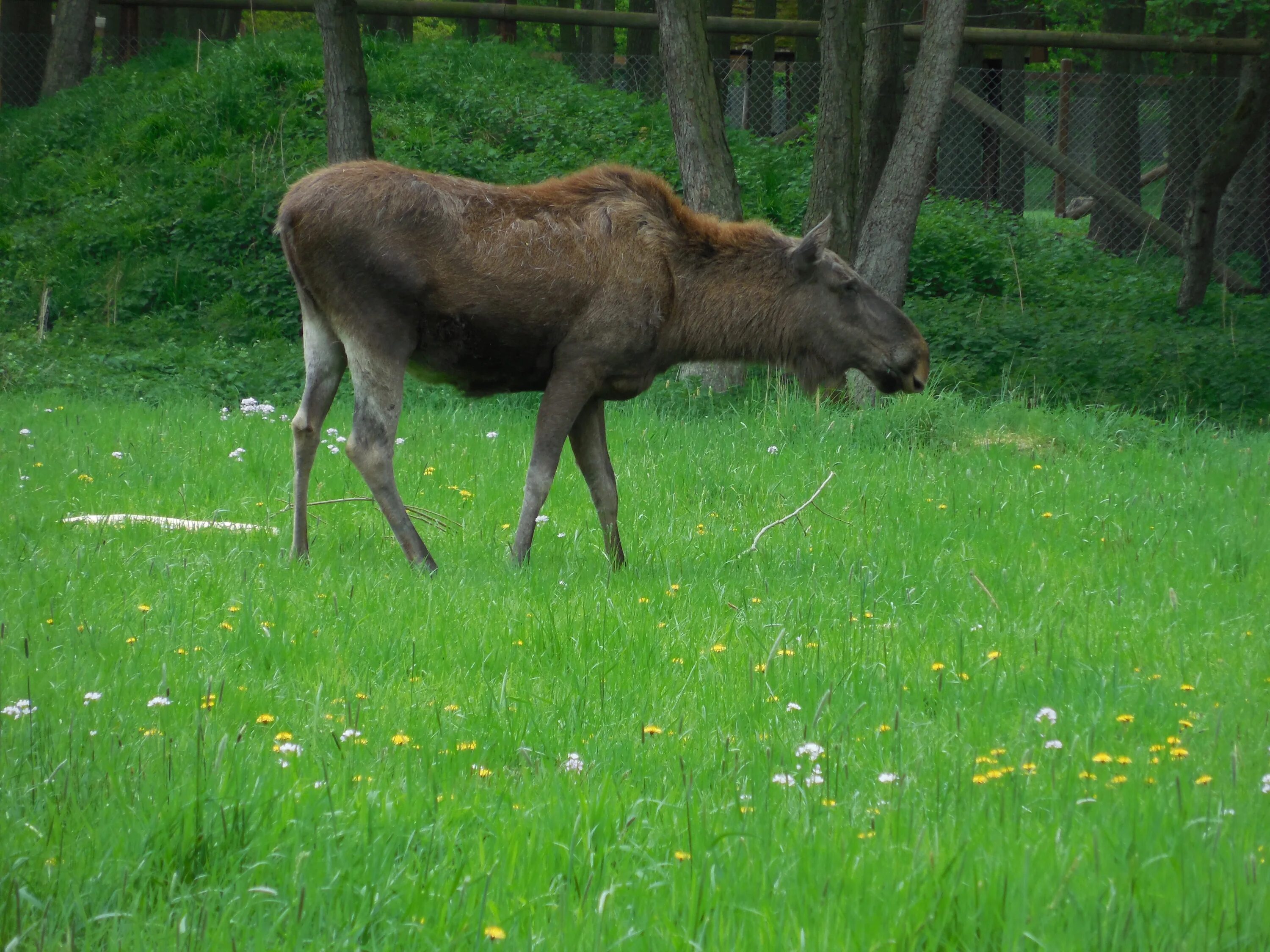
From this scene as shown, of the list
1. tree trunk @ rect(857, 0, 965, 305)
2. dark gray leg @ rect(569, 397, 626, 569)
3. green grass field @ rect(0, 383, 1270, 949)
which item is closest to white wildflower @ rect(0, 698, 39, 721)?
green grass field @ rect(0, 383, 1270, 949)

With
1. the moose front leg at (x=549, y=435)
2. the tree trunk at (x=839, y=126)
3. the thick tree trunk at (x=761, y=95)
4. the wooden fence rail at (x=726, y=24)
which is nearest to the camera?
the moose front leg at (x=549, y=435)

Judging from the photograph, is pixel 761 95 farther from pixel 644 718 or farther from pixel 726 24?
pixel 644 718

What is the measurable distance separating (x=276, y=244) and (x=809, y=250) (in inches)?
417

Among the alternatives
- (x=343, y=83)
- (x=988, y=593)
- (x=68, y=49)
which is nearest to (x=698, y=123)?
(x=343, y=83)

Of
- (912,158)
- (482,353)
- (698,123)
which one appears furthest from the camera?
(698,123)

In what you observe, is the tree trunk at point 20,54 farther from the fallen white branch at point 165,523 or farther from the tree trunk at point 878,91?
the fallen white branch at point 165,523

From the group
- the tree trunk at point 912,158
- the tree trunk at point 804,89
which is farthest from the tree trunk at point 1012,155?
the tree trunk at point 912,158

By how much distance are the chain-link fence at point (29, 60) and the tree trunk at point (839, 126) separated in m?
13.0

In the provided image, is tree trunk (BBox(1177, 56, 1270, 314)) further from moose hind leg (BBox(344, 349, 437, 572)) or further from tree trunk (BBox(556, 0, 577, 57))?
moose hind leg (BBox(344, 349, 437, 572))

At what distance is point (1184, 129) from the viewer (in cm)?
1894

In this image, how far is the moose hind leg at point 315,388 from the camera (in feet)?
23.2

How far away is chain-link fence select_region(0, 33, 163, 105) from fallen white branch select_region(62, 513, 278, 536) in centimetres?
1623

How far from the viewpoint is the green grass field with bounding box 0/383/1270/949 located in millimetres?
2799

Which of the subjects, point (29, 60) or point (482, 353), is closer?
point (482, 353)
